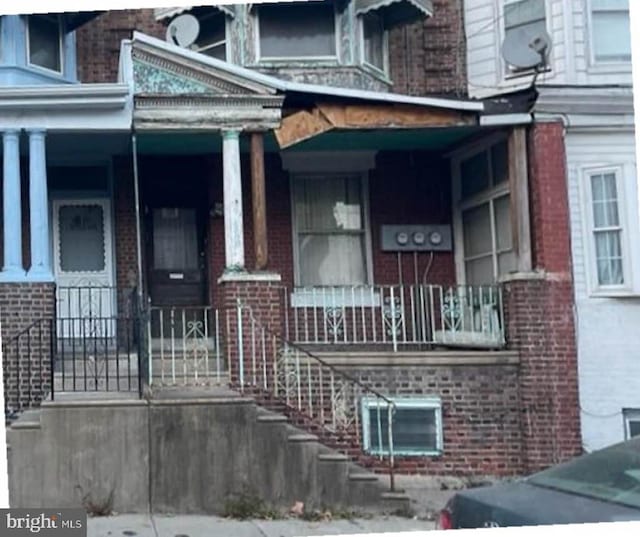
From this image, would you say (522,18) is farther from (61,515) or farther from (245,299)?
(61,515)

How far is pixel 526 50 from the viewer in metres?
12.2

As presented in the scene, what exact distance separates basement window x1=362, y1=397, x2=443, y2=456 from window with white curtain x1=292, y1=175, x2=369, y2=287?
261cm

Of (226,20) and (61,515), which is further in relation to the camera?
(226,20)

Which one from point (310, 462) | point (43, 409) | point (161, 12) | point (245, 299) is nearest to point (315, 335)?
point (245, 299)

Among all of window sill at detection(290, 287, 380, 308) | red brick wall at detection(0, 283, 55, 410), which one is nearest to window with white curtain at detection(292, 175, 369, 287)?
window sill at detection(290, 287, 380, 308)

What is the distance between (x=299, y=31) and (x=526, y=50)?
9.87ft

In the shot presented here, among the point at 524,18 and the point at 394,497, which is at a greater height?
the point at 524,18

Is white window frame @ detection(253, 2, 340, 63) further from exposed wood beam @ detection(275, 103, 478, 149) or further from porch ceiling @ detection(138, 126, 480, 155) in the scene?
exposed wood beam @ detection(275, 103, 478, 149)

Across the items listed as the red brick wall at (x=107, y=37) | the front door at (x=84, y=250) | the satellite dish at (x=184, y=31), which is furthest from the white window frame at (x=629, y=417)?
the red brick wall at (x=107, y=37)

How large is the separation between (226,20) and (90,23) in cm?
181

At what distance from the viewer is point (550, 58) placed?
1257cm

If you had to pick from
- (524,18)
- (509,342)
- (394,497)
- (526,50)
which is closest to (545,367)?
(509,342)

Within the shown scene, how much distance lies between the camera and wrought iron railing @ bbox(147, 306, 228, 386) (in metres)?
10.9

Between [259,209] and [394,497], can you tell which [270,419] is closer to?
[394,497]
